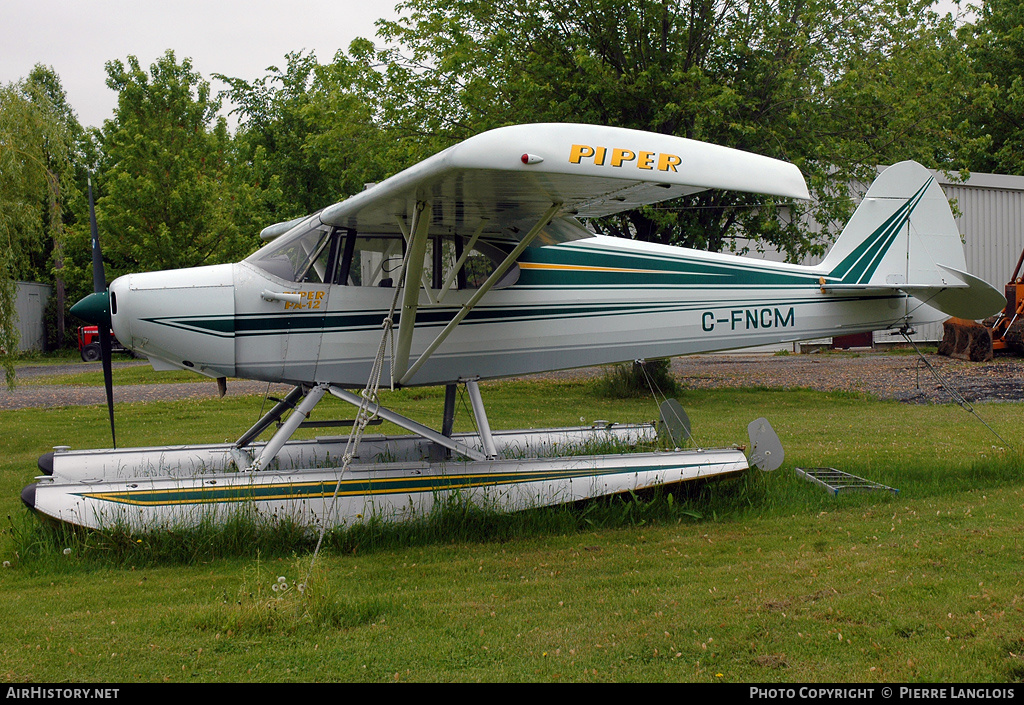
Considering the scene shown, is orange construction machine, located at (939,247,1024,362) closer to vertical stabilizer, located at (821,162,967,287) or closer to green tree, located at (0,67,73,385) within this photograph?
vertical stabilizer, located at (821,162,967,287)

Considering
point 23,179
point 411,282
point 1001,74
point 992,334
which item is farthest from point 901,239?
point 1001,74

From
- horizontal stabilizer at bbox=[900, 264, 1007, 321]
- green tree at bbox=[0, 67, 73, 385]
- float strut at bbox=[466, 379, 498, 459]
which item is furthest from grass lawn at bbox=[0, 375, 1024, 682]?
green tree at bbox=[0, 67, 73, 385]

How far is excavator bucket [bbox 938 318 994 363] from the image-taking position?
2209 cm

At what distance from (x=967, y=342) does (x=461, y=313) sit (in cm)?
2079

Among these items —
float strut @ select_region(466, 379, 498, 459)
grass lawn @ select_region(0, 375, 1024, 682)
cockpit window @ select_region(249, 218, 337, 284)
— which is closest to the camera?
grass lawn @ select_region(0, 375, 1024, 682)

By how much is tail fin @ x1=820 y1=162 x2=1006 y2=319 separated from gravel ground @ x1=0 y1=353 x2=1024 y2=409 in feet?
21.9

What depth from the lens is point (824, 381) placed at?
62.8 feet

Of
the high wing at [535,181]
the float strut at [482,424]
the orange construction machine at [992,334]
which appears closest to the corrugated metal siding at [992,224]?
the orange construction machine at [992,334]

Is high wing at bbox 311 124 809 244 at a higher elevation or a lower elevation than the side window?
higher

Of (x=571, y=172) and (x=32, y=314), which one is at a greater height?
(x=571, y=172)

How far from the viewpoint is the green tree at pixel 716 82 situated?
15398mm

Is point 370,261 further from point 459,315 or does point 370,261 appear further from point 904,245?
point 904,245

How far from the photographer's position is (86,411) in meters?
15.9

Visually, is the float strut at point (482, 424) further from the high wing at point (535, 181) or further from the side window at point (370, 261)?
the side window at point (370, 261)
